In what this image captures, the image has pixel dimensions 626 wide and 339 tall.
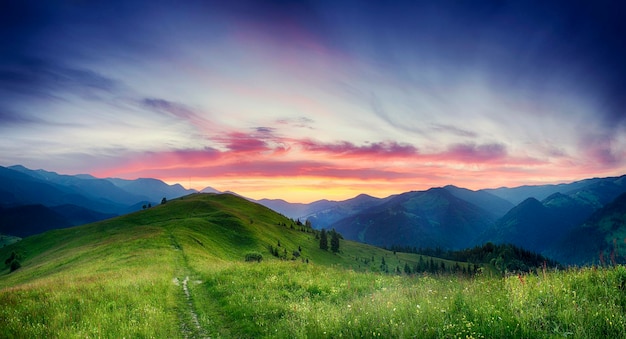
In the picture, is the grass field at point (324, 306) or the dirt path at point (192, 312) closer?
the grass field at point (324, 306)

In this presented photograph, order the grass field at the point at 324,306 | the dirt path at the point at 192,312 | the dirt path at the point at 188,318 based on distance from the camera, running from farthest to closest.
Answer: the dirt path at the point at 192,312 < the dirt path at the point at 188,318 < the grass field at the point at 324,306

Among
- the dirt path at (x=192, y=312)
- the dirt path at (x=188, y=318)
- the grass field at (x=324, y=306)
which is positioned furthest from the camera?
the dirt path at (x=192, y=312)

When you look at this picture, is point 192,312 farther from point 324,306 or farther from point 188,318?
point 324,306

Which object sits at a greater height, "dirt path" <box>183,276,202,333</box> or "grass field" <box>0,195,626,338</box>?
"grass field" <box>0,195,626,338</box>

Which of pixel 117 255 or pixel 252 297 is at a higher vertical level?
pixel 252 297

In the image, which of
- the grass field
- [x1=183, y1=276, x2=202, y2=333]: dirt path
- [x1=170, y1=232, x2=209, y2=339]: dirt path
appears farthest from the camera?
[x1=183, y1=276, x2=202, y2=333]: dirt path

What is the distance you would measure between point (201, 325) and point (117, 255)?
37.1 m

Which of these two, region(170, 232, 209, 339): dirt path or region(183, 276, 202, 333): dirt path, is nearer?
region(170, 232, 209, 339): dirt path

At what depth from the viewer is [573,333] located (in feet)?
23.0

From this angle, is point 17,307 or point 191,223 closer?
point 17,307

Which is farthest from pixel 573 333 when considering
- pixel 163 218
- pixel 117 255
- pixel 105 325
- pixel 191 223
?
pixel 163 218

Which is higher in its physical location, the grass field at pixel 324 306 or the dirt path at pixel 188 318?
the grass field at pixel 324 306

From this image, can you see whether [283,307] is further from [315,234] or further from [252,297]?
[315,234]

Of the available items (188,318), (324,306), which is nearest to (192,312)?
(188,318)
